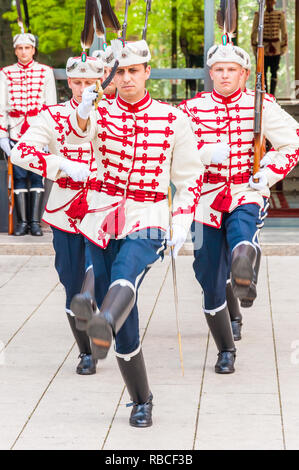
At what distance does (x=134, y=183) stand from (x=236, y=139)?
1.18m

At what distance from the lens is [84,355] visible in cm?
614

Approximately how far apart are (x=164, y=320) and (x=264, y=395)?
6.26 feet

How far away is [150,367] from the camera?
6246 millimetres

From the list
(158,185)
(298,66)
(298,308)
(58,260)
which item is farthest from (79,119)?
(298,66)

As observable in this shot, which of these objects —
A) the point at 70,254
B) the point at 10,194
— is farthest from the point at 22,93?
the point at 70,254

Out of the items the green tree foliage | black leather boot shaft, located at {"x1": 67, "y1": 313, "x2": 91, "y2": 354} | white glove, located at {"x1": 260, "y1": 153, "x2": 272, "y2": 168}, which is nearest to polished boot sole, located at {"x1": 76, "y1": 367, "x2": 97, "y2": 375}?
black leather boot shaft, located at {"x1": 67, "y1": 313, "x2": 91, "y2": 354}

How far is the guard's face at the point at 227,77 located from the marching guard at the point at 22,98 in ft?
14.2

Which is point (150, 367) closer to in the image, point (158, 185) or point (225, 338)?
point (225, 338)

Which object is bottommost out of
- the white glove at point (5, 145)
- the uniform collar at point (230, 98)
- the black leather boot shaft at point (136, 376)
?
the black leather boot shaft at point (136, 376)

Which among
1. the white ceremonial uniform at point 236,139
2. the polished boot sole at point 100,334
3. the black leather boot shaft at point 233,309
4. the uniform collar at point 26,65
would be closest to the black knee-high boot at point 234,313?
the black leather boot shaft at point 233,309

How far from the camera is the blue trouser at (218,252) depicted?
6012 millimetres

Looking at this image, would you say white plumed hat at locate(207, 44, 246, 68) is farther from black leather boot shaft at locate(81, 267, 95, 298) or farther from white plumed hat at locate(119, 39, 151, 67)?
black leather boot shaft at locate(81, 267, 95, 298)

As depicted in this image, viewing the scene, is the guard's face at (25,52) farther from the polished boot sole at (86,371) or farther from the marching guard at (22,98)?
the polished boot sole at (86,371)
